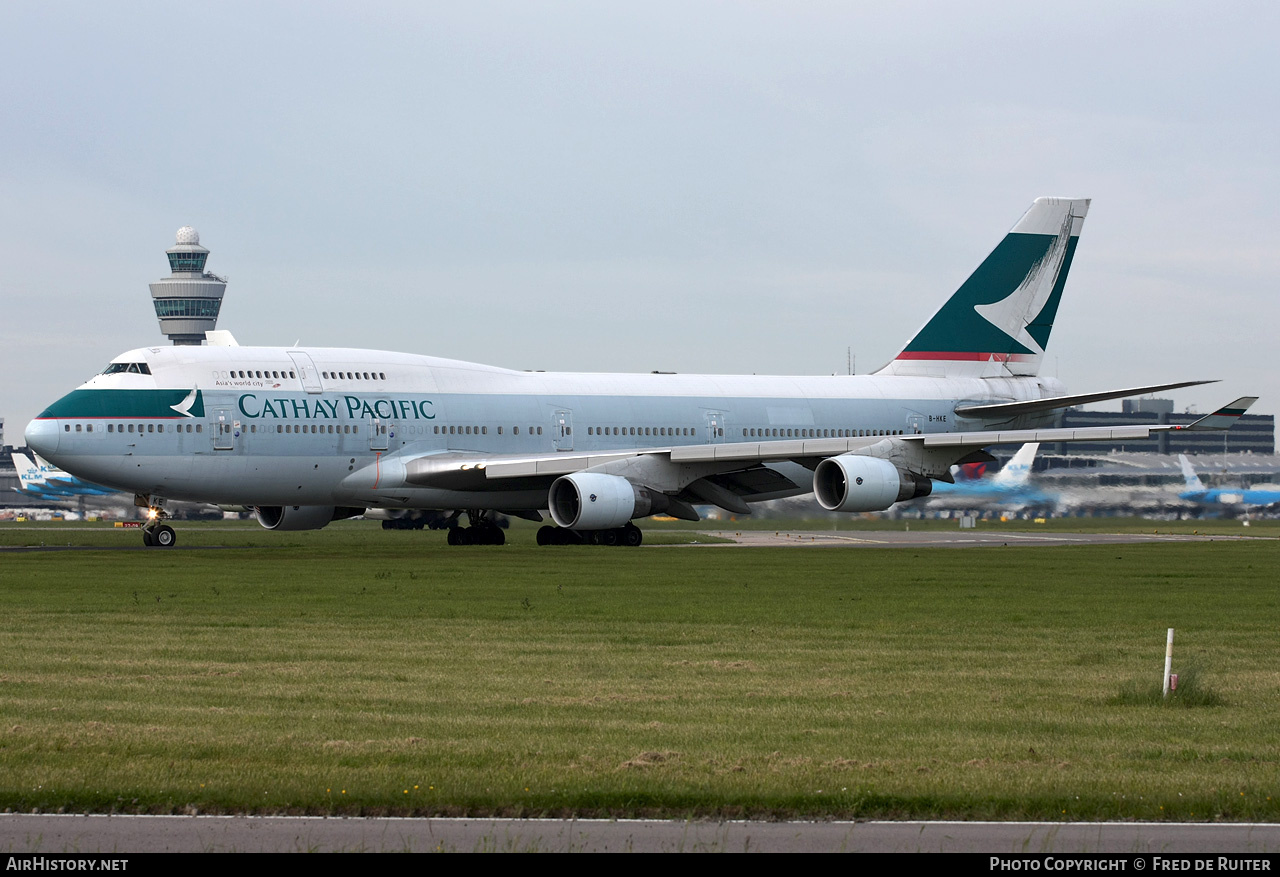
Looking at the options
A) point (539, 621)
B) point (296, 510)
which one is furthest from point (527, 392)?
point (539, 621)

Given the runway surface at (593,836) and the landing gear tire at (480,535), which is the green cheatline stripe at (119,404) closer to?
the landing gear tire at (480,535)

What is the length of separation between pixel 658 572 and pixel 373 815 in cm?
2137

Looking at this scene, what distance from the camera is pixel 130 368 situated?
1529 inches

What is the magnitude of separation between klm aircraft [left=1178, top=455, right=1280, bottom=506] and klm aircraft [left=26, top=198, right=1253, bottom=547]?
1167 cm

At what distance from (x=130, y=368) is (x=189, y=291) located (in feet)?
528

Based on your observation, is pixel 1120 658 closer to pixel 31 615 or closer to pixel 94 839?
pixel 94 839

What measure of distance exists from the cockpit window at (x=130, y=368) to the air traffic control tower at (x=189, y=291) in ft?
519

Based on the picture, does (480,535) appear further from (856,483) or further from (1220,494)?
(1220,494)

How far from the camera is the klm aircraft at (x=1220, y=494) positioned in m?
59.6

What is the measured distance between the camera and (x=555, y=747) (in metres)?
11.7

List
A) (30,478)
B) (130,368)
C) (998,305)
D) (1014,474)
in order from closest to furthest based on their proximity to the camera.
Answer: (130,368) → (998,305) → (1014,474) → (30,478)

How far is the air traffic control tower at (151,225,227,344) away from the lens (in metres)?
193

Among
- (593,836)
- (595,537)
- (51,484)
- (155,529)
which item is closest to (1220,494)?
(595,537)

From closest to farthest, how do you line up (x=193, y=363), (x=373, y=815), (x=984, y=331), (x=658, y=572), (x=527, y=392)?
(x=373, y=815) < (x=658, y=572) < (x=193, y=363) < (x=527, y=392) < (x=984, y=331)
